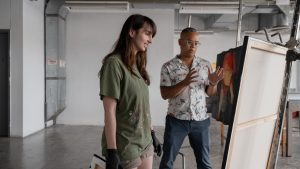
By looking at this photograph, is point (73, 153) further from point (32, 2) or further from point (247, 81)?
point (247, 81)

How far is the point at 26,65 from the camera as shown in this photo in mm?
5332

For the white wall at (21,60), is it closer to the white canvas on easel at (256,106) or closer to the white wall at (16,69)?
the white wall at (16,69)

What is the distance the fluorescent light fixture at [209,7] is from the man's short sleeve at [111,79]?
→ 180 inches

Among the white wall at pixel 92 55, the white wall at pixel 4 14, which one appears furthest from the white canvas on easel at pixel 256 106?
the white wall at pixel 92 55

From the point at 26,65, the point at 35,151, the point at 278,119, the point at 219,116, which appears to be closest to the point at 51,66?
the point at 26,65

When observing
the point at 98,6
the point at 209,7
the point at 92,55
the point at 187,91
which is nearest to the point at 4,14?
the point at 98,6

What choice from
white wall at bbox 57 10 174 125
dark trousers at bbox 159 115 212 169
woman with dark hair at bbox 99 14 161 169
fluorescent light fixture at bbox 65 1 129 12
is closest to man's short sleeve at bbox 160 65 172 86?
dark trousers at bbox 159 115 212 169

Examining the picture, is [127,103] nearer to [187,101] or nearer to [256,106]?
[256,106]

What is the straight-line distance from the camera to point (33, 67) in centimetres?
562

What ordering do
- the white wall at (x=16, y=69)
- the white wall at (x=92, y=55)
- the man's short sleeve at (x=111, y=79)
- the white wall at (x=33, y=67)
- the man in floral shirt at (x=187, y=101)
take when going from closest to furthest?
the man's short sleeve at (x=111, y=79) < the man in floral shirt at (x=187, y=101) < the white wall at (x=16, y=69) < the white wall at (x=33, y=67) < the white wall at (x=92, y=55)

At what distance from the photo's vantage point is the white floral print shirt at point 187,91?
2162mm

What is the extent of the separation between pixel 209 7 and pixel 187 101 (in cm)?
411

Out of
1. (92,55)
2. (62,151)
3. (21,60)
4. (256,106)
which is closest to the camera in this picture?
(256,106)

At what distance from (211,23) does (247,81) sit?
7610 mm
